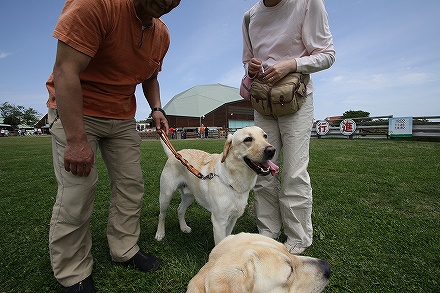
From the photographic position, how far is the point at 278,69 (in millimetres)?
2412

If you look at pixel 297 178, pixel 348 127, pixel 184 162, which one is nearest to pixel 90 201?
pixel 184 162

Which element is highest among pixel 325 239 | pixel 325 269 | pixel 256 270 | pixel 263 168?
pixel 263 168

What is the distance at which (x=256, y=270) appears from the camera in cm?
137

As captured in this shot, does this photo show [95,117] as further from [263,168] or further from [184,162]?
[263,168]

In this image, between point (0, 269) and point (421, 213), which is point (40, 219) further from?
point (421, 213)

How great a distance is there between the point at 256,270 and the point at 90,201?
142cm

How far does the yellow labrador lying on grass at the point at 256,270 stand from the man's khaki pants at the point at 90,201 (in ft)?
3.74

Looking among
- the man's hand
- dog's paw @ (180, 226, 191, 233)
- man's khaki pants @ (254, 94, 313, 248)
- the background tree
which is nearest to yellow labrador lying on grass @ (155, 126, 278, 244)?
man's khaki pants @ (254, 94, 313, 248)

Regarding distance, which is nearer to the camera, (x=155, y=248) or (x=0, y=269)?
(x=0, y=269)

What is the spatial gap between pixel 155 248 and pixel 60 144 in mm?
1572

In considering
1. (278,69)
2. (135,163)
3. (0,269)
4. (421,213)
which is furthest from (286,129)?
(0,269)

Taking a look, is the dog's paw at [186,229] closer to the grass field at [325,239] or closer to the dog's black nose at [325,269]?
the grass field at [325,239]

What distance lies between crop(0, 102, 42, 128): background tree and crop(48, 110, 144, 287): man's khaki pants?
112073mm

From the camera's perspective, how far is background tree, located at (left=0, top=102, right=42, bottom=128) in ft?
289
